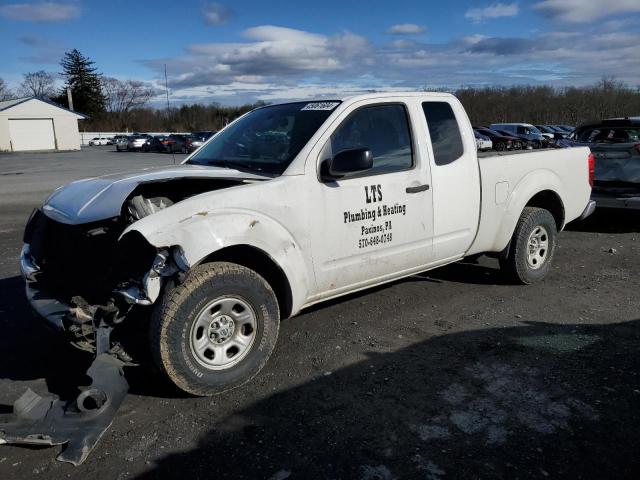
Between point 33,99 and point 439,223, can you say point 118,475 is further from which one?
point 33,99

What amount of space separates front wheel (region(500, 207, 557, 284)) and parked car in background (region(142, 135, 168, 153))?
3977cm

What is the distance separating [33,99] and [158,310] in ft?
208

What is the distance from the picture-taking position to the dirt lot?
286 cm

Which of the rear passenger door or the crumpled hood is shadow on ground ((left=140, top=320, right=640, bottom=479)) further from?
the crumpled hood

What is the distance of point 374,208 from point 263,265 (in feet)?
3.26

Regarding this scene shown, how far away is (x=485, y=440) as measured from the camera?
3023 mm

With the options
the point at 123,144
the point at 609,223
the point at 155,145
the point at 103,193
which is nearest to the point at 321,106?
the point at 103,193

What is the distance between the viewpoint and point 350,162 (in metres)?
3.90

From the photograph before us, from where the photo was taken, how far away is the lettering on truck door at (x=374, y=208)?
407 centimetres

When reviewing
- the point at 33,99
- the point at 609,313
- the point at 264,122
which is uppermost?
the point at 33,99

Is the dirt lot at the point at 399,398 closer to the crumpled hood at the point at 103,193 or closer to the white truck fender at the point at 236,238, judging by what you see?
the white truck fender at the point at 236,238

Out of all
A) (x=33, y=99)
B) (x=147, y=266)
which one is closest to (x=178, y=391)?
(x=147, y=266)

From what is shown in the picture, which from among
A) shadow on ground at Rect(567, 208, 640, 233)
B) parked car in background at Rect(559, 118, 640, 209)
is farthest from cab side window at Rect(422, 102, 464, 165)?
shadow on ground at Rect(567, 208, 640, 233)

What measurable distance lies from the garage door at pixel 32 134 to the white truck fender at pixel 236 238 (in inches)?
2424
